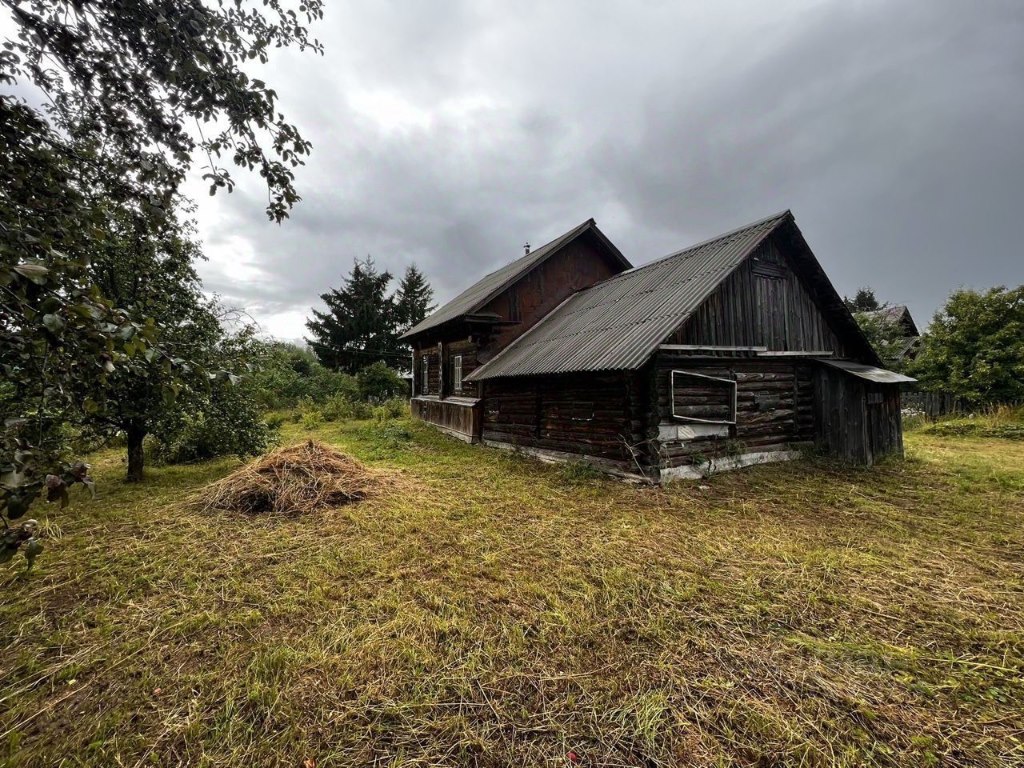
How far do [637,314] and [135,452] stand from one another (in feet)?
35.2

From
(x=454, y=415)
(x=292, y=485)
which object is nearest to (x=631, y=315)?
(x=454, y=415)

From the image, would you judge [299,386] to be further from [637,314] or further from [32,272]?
[32,272]

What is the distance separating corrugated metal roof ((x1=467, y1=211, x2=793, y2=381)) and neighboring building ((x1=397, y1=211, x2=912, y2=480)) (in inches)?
1.9

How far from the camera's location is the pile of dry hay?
6645mm

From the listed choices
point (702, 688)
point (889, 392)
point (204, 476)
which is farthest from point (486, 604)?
point (889, 392)

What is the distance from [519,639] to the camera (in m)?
3.35

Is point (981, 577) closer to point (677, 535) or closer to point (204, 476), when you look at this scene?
point (677, 535)

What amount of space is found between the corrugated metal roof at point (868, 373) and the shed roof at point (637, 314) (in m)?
1.19

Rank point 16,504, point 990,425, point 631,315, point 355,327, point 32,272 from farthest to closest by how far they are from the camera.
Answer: point 355,327 < point 990,425 < point 631,315 < point 32,272 < point 16,504

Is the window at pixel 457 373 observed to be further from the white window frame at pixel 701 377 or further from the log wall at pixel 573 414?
the white window frame at pixel 701 377

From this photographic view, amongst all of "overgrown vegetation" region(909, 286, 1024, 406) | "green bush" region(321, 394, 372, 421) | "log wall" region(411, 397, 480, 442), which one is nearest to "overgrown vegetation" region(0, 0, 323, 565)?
"log wall" region(411, 397, 480, 442)

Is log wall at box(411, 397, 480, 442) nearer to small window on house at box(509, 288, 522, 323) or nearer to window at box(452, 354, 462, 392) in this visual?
window at box(452, 354, 462, 392)

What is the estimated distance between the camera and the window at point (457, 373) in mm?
15312

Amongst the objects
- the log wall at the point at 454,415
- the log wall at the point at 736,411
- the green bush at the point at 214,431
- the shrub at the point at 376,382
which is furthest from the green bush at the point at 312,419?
the log wall at the point at 736,411
